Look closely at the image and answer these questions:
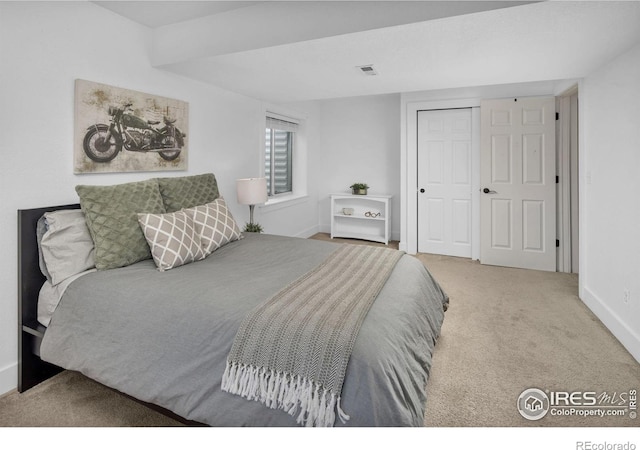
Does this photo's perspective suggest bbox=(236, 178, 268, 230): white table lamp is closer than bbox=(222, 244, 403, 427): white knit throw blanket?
No

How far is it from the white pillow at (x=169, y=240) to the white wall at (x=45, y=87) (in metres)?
0.60

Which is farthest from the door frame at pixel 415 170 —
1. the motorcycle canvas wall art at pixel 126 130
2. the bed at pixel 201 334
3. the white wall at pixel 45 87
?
the white wall at pixel 45 87

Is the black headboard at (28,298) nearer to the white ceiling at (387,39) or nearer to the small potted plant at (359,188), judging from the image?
the white ceiling at (387,39)

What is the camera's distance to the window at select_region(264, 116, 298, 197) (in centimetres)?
496

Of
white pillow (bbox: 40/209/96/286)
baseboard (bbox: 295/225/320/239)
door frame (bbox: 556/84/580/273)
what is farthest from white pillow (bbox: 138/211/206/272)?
door frame (bbox: 556/84/580/273)

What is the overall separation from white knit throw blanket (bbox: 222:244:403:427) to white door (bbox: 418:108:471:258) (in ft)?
11.4

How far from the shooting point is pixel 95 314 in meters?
1.77

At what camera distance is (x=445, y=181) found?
4.73m

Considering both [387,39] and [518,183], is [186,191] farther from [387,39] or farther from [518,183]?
[518,183]

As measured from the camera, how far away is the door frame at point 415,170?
448cm

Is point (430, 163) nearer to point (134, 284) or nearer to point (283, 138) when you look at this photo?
point (283, 138)
